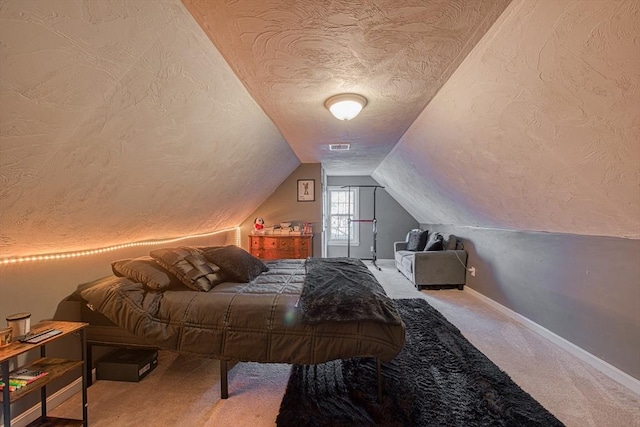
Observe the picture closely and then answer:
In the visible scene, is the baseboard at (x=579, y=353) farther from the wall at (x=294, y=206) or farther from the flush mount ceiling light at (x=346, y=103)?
the wall at (x=294, y=206)

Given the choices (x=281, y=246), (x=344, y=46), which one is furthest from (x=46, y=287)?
(x=281, y=246)

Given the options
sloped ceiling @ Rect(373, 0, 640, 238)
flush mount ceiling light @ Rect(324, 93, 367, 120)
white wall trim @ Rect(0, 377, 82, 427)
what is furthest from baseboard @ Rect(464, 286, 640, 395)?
white wall trim @ Rect(0, 377, 82, 427)

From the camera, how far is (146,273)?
223 cm

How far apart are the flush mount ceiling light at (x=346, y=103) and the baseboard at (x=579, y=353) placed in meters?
2.92

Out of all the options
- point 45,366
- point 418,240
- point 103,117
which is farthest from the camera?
point 418,240

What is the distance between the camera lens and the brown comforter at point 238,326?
6.02 feet

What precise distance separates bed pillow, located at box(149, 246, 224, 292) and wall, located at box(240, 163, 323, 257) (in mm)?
2784

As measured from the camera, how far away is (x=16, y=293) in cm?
171

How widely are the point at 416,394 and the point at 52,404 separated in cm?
247

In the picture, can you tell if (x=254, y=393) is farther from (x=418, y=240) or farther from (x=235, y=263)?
(x=418, y=240)

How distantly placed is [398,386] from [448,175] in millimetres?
2419

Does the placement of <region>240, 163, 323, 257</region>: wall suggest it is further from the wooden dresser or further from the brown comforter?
the brown comforter

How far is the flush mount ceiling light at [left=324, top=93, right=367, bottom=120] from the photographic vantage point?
228cm

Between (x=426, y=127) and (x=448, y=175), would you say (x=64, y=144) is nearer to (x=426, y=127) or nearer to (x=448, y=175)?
(x=426, y=127)
